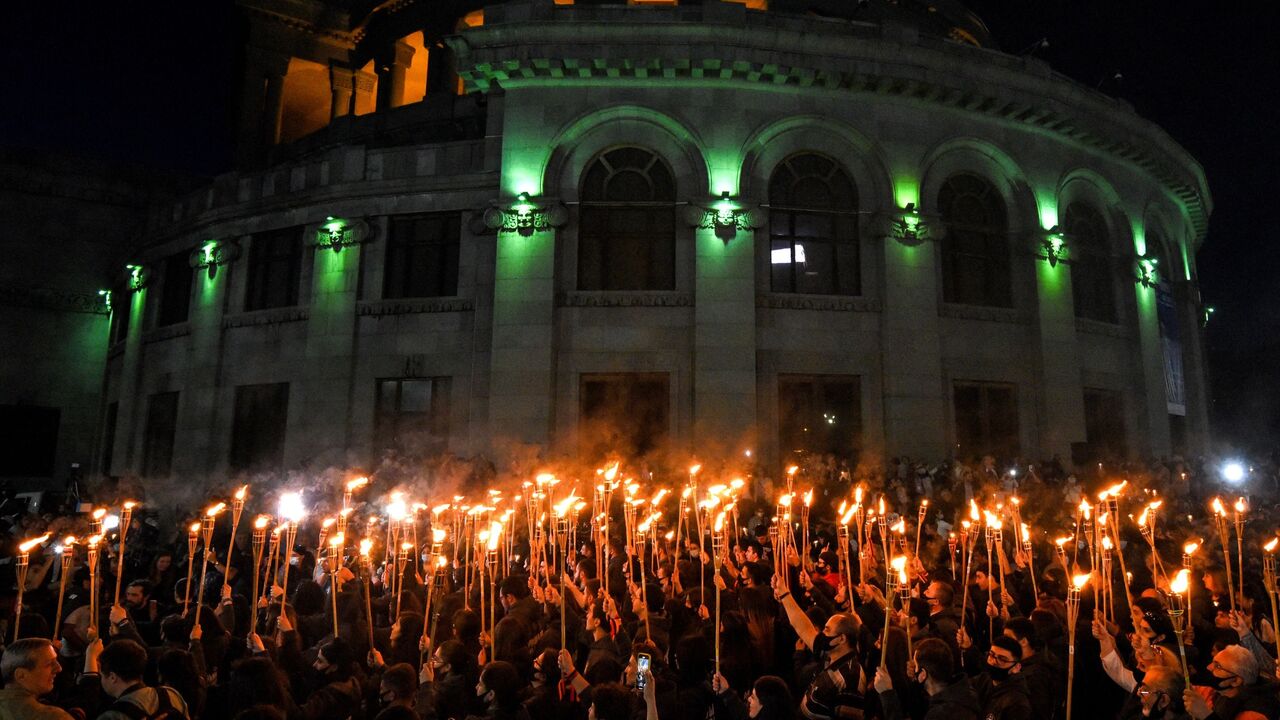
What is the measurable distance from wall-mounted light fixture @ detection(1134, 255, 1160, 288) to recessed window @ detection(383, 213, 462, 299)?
2115 cm

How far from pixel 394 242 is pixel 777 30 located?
11.6m

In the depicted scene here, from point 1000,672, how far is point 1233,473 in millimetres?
23769

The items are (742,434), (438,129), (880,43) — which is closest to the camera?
(742,434)

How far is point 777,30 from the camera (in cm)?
2064

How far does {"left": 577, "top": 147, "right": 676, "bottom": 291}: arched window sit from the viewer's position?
68.0 feet

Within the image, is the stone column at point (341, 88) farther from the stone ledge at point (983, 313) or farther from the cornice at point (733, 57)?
the stone ledge at point (983, 313)

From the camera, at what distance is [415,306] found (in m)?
21.3

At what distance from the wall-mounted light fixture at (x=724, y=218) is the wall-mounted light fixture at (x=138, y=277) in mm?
19062

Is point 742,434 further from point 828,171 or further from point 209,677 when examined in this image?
point 209,677

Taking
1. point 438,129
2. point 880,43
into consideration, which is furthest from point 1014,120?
point 438,129

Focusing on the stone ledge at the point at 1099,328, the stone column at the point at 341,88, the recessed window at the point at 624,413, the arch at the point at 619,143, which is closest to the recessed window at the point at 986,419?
the stone ledge at the point at 1099,328

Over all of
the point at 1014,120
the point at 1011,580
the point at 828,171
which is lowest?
the point at 1011,580

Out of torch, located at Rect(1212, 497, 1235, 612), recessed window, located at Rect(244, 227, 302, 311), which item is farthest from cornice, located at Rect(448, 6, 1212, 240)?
torch, located at Rect(1212, 497, 1235, 612)

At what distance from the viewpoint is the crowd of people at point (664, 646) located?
4.86 metres
